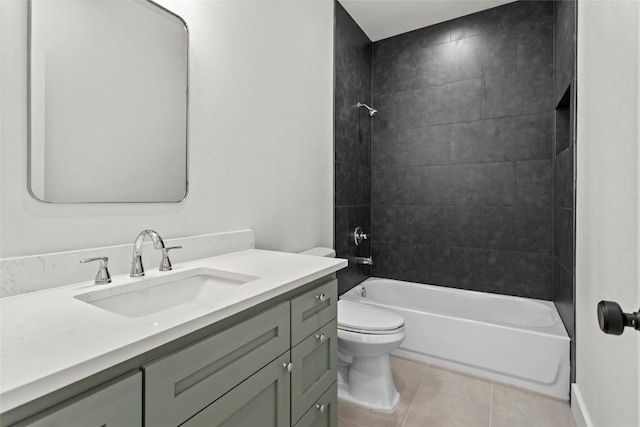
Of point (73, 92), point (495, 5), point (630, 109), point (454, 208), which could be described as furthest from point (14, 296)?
point (495, 5)

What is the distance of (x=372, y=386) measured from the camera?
6.08 feet

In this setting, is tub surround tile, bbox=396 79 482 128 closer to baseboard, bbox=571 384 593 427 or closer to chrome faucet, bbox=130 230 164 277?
baseboard, bbox=571 384 593 427

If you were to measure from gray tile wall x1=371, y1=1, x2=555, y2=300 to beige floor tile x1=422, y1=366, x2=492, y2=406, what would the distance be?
0.87 meters

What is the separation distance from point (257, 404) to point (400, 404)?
1.26m

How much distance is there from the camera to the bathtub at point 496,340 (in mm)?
1924

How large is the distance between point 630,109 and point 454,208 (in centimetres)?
194

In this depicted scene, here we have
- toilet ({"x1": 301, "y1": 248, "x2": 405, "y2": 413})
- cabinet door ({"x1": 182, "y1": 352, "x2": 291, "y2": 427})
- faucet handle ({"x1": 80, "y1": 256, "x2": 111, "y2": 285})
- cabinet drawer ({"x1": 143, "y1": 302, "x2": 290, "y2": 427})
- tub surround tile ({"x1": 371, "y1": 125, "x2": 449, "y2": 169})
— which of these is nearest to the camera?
cabinet drawer ({"x1": 143, "y1": 302, "x2": 290, "y2": 427})

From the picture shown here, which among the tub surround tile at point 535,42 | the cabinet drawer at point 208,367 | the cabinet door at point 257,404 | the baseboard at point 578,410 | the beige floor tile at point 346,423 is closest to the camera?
the cabinet drawer at point 208,367

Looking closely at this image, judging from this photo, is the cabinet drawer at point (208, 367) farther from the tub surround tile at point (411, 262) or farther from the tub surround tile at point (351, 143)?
the tub surround tile at point (411, 262)

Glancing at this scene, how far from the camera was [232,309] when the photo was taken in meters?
0.80

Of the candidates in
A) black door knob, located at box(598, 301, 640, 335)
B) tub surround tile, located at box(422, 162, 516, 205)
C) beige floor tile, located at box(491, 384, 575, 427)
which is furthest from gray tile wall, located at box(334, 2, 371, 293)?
black door knob, located at box(598, 301, 640, 335)

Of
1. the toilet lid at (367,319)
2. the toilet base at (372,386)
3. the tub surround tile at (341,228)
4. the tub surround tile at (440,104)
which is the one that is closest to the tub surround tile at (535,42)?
the tub surround tile at (440,104)

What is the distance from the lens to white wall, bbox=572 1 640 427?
90 cm

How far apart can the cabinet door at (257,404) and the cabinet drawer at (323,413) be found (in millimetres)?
130
